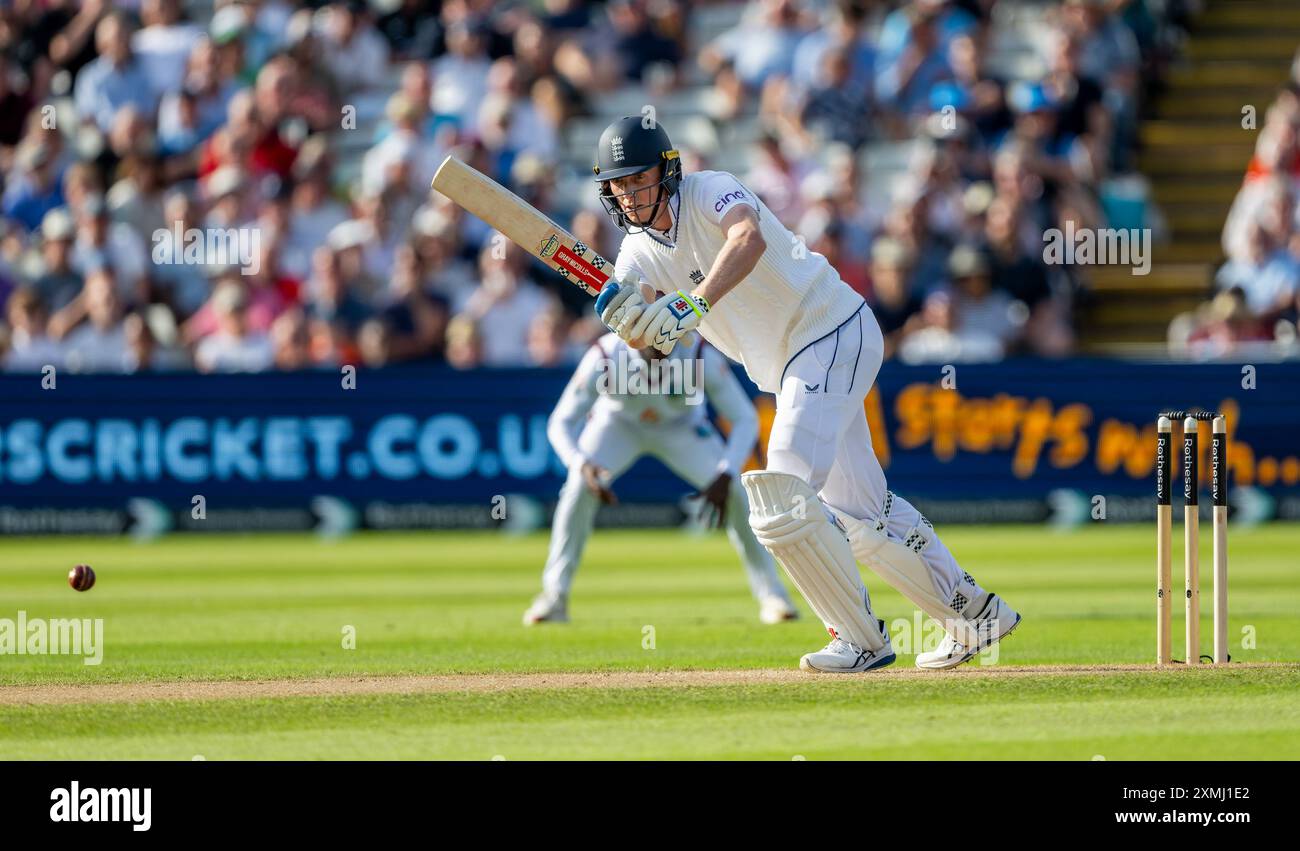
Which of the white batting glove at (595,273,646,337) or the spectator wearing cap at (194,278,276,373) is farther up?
the spectator wearing cap at (194,278,276,373)

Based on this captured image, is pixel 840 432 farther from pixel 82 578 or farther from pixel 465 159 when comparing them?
pixel 465 159

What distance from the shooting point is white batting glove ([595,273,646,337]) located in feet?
25.4

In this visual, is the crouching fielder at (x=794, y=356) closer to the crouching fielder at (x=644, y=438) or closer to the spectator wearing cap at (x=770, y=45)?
the crouching fielder at (x=644, y=438)

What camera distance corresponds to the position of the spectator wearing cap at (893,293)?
1809cm

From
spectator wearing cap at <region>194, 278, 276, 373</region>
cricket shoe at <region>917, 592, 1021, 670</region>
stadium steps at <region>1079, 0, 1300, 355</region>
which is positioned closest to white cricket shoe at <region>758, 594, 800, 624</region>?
cricket shoe at <region>917, 592, 1021, 670</region>

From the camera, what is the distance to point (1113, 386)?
17.1 metres

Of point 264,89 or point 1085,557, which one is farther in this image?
point 264,89

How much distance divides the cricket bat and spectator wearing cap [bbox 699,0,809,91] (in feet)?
41.5

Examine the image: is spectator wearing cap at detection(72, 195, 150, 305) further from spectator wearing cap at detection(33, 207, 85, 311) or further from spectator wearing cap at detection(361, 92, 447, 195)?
spectator wearing cap at detection(361, 92, 447, 195)

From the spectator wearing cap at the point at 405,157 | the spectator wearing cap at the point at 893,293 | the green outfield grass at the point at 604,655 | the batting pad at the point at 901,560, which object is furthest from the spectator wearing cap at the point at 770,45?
the batting pad at the point at 901,560

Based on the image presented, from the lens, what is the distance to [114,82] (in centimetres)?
2080
